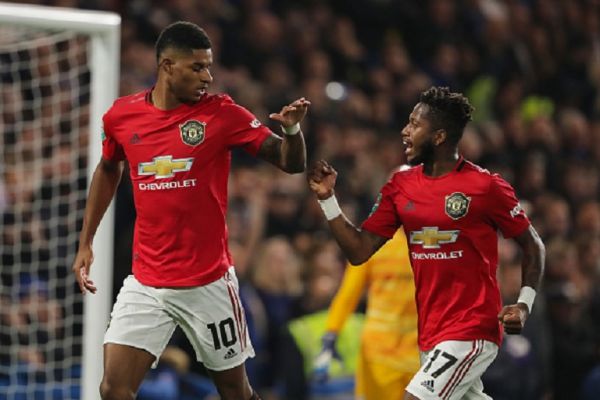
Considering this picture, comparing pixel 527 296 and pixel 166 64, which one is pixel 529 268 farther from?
pixel 166 64

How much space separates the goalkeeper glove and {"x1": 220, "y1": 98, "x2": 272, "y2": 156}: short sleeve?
2.19 metres

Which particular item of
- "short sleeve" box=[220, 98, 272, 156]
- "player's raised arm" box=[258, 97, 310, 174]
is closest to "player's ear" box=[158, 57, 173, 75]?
"short sleeve" box=[220, 98, 272, 156]

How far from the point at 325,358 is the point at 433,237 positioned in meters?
2.07

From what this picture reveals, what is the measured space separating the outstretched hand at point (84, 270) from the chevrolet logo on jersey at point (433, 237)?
4.84 feet

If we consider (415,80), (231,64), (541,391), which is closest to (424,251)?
(541,391)

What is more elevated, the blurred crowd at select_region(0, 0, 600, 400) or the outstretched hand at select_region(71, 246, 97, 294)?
the outstretched hand at select_region(71, 246, 97, 294)

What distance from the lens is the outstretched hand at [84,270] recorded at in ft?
18.7

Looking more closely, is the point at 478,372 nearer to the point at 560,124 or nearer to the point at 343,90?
the point at 343,90

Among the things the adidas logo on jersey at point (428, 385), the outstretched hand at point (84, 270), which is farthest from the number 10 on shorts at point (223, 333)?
the adidas logo on jersey at point (428, 385)

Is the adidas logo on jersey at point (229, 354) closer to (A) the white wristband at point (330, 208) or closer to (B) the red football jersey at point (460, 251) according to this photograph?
(A) the white wristband at point (330, 208)

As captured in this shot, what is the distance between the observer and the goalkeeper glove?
7395 mm

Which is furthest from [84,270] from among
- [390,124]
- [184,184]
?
[390,124]

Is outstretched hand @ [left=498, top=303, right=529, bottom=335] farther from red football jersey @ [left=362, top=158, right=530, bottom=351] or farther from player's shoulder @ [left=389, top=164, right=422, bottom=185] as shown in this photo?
player's shoulder @ [left=389, top=164, right=422, bottom=185]

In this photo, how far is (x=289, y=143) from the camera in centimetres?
537
